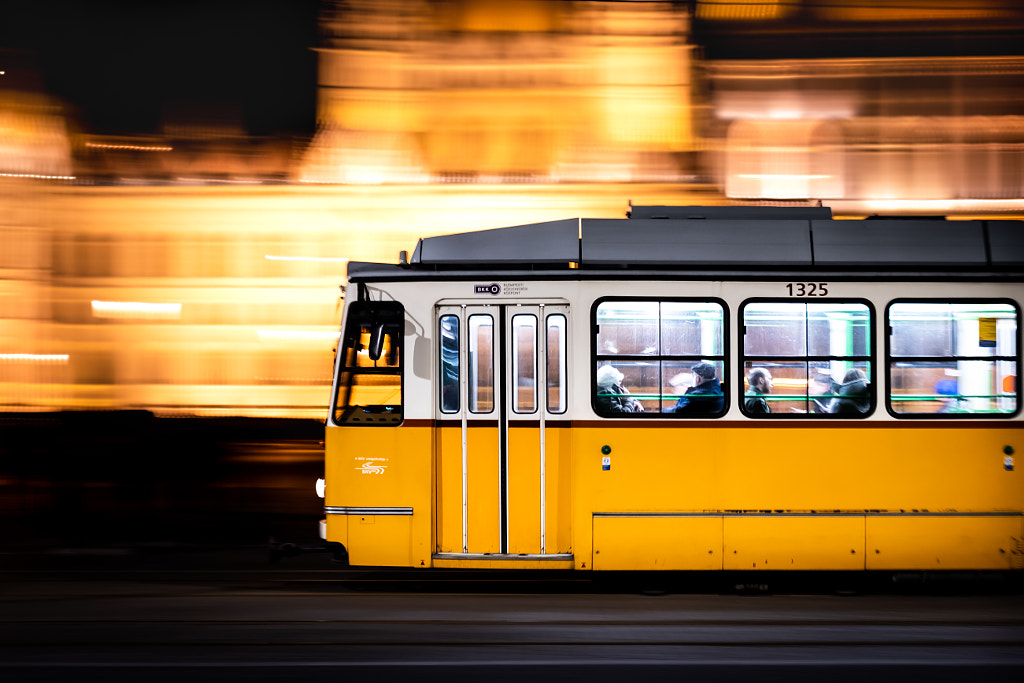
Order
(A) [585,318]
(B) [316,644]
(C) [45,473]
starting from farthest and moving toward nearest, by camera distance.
→ 1. (C) [45,473]
2. (A) [585,318]
3. (B) [316,644]

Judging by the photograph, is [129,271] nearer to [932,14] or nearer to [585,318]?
[585,318]

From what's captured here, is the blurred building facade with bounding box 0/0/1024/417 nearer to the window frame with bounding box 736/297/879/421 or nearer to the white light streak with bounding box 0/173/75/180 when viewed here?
the white light streak with bounding box 0/173/75/180

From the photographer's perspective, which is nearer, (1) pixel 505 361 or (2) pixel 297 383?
(1) pixel 505 361

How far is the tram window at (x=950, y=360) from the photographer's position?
6957 millimetres

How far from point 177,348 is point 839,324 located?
892cm

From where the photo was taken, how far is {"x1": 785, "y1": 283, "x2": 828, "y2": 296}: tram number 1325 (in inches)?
273

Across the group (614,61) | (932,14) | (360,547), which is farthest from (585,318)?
(932,14)

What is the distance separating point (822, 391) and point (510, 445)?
99.9 inches

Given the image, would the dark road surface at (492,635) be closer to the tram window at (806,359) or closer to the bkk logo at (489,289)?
the tram window at (806,359)

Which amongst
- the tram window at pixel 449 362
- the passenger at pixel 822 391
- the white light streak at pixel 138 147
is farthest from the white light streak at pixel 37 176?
the passenger at pixel 822 391

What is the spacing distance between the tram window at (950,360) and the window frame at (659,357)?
4.38 ft

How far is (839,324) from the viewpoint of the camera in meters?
6.96

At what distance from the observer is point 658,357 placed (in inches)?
272

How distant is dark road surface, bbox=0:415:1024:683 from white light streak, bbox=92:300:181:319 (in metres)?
3.05
